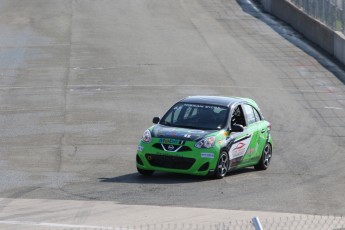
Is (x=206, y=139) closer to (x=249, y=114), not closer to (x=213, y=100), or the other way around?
(x=213, y=100)

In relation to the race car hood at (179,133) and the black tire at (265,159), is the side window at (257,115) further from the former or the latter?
the race car hood at (179,133)

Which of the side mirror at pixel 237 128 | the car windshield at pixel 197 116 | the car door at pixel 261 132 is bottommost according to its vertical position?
the car door at pixel 261 132

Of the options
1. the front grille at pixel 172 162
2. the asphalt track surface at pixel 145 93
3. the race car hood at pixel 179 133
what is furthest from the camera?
the race car hood at pixel 179 133

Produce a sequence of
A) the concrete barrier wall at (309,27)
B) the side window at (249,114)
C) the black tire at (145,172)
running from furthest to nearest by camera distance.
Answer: the concrete barrier wall at (309,27)
the side window at (249,114)
the black tire at (145,172)

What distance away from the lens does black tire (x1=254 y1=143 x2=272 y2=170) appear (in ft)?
59.0

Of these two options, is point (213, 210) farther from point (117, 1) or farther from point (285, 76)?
point (117, 1)

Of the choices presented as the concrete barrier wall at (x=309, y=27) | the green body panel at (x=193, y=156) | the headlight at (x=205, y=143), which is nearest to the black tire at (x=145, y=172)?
the green body panel at (x=193, y=156)

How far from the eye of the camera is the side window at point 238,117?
1748cm

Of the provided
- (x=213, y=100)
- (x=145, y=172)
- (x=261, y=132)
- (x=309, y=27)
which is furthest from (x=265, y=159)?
(x=309, y=27)

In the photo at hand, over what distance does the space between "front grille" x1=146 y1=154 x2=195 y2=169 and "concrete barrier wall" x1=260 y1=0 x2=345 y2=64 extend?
17681mm

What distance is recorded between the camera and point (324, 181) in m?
16.7

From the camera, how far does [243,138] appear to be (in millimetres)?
17234

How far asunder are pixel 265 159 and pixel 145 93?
9.28 meters

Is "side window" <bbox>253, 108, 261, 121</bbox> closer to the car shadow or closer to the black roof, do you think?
the black roof
